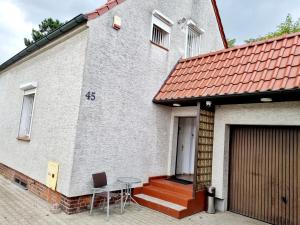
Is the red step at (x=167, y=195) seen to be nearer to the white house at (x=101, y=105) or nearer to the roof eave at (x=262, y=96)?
the white house at (x=101, y=105)

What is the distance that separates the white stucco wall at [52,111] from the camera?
6.39 metres

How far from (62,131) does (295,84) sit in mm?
6217

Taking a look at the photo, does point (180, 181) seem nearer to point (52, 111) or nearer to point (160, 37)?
point (52, 111)

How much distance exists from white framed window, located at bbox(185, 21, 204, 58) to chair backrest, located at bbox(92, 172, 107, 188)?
6529 mm

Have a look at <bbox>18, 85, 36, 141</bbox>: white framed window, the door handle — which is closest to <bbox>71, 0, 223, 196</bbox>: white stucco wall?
the door handle

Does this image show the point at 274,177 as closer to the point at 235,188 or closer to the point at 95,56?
the point at 235,188

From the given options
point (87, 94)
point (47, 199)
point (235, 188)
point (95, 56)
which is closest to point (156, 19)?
point (95, 56)

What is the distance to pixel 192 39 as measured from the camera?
10.8 m

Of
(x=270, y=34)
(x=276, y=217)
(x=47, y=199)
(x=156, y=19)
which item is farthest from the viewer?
(x=270, y=34)

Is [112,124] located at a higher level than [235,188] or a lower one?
higher

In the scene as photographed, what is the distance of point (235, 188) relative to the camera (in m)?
7.30

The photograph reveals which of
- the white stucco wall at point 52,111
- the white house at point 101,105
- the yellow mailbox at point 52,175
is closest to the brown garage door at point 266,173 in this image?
the white house at point 101,105

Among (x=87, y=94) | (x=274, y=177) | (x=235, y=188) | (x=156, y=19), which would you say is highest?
(x=156, y=19)

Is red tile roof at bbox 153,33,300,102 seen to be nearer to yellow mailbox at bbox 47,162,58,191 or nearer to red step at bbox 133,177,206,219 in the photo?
red step at bbox 133,177,206,219
